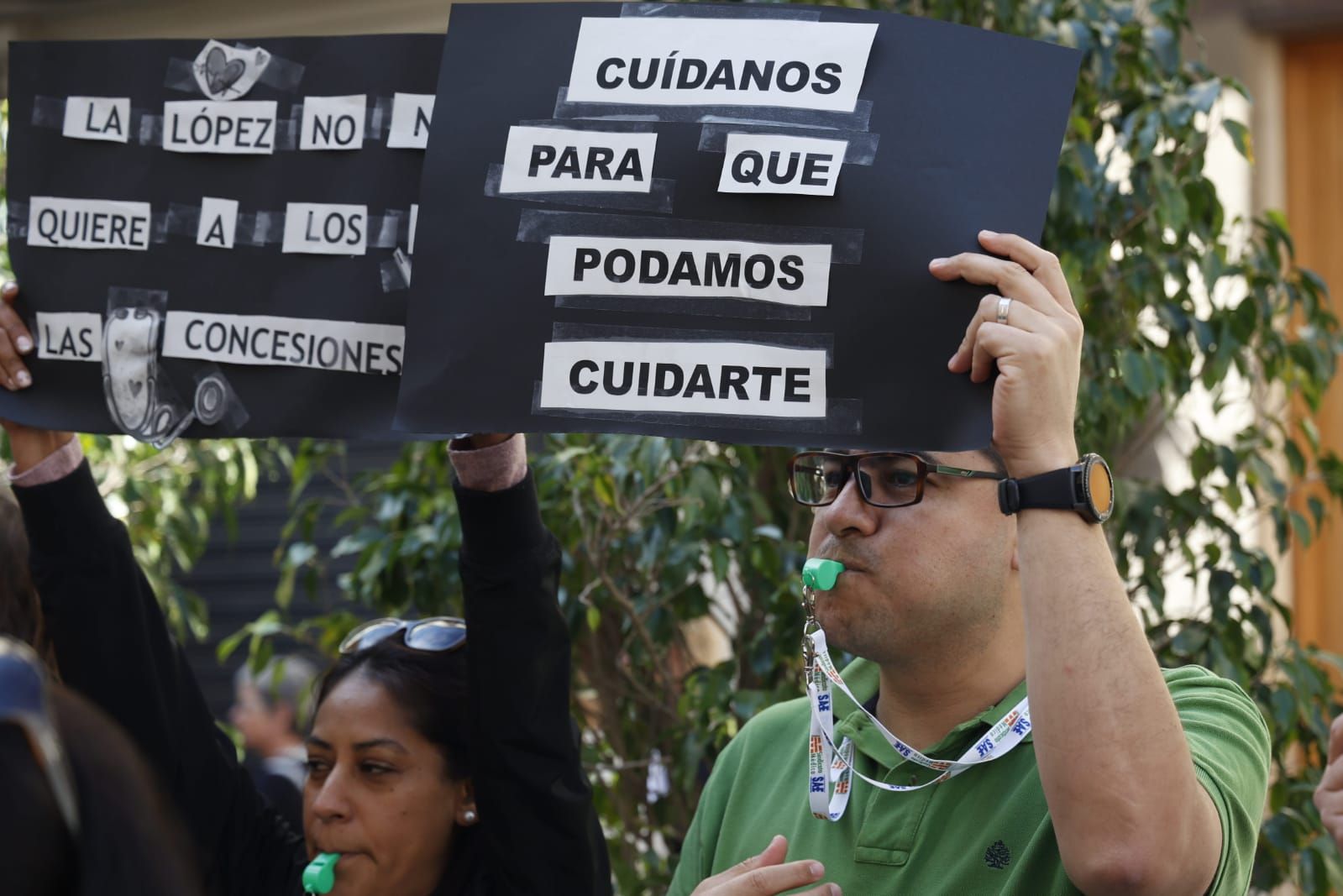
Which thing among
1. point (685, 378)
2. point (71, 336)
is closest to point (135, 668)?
point (71, 336)

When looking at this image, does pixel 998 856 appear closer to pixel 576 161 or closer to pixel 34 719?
pixel 576 161

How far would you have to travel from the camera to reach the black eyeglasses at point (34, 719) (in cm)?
87

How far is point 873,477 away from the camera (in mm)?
2018

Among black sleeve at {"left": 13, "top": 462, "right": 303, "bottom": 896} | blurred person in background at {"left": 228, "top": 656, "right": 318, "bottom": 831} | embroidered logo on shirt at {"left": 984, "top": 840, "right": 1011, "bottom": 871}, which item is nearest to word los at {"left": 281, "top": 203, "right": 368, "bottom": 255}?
black sleeve at {"left": 13, "top": 462, "right": 303, "bottom": 896}

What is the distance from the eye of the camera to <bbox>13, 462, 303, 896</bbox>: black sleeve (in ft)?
7.81

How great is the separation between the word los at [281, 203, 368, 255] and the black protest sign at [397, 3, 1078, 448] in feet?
0.80

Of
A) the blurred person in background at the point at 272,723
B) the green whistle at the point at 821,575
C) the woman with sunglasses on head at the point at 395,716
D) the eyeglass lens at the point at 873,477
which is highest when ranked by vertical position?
the eyeglass lens at the point at 873,477

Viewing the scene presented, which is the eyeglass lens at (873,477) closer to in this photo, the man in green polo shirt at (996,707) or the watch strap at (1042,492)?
the man in green polo shirt at (996,707)

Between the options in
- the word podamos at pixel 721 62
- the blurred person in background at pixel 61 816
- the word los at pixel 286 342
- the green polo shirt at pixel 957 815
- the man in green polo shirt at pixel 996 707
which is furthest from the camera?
the word los at pixel 286 342

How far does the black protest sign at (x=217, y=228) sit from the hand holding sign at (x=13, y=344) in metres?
0.02

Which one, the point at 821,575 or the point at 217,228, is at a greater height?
the point at 217,228

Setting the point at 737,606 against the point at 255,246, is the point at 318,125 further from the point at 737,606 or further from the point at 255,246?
the point at 737,606

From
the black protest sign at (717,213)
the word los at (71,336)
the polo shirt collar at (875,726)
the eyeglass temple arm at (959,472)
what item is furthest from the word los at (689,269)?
the word los at (71,336)

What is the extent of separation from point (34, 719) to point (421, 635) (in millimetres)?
1680
